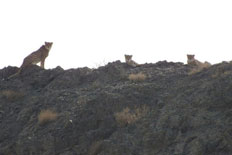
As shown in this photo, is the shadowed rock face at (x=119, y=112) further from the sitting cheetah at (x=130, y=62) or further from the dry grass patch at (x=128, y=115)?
the sitting cheetah at (x=130, y=62)

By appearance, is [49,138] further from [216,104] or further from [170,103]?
[216,104]

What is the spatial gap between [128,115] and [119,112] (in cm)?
43

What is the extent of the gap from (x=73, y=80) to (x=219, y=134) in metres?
7.48

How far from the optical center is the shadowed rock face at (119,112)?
12695mm

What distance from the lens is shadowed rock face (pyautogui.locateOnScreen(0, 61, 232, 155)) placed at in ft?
41.7

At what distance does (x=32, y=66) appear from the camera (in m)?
19.5

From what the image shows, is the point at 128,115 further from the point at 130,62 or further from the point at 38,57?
the point at 38,57

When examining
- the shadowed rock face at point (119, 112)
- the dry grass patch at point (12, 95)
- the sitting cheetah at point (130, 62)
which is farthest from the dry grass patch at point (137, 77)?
the dry grass patch at point (12, 95)

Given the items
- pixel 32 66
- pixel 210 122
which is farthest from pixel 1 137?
pixel 210 122

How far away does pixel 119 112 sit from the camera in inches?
571

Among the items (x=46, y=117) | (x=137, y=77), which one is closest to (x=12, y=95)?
(x=46, y=117)

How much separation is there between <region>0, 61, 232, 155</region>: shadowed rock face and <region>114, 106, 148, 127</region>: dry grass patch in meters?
0.03

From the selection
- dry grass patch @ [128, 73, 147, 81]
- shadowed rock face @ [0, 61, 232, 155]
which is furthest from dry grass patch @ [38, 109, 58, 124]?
dry grass patch @ [128, 73, 147, 81]

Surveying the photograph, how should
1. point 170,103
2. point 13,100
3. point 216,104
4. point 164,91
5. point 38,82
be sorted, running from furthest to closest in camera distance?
point 38,82 → point 13,100 → point 164,91 → point 170,103 → point 216,104
